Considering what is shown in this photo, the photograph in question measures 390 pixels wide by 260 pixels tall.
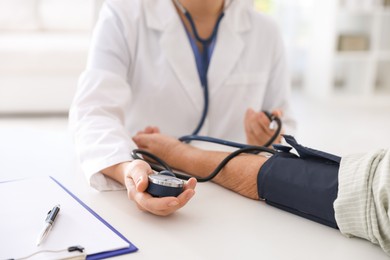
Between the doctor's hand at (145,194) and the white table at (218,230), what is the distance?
0.02 metres

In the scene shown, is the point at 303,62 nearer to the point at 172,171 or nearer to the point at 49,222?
the point at 172,171

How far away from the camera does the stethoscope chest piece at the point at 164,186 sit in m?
0.75

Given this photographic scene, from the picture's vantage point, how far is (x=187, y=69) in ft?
4.32

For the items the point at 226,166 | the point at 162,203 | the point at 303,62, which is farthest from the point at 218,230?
the point at 303,62

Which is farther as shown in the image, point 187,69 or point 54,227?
point 187,69

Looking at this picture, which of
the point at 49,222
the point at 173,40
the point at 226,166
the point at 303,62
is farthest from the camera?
the point at 303,62

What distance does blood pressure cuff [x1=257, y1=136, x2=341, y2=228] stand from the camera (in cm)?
75

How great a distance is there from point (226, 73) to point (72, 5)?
2728mm

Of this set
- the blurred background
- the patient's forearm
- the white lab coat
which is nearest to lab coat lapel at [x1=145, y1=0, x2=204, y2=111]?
the white lab coat

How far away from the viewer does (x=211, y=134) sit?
1389 millimetres

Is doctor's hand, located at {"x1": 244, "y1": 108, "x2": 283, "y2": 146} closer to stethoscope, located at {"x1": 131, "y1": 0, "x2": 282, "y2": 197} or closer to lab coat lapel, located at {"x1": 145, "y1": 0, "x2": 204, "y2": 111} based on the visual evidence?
stethoscope, located at {"x1": 131, "y1": 0, "x2": 282, "y2": 197}

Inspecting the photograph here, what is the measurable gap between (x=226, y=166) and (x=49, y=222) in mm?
333

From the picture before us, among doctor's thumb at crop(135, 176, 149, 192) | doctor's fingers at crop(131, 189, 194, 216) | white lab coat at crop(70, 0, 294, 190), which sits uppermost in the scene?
white lab coat at crop(70, 0, 294, 190)

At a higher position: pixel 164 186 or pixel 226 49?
pixel 226 49
